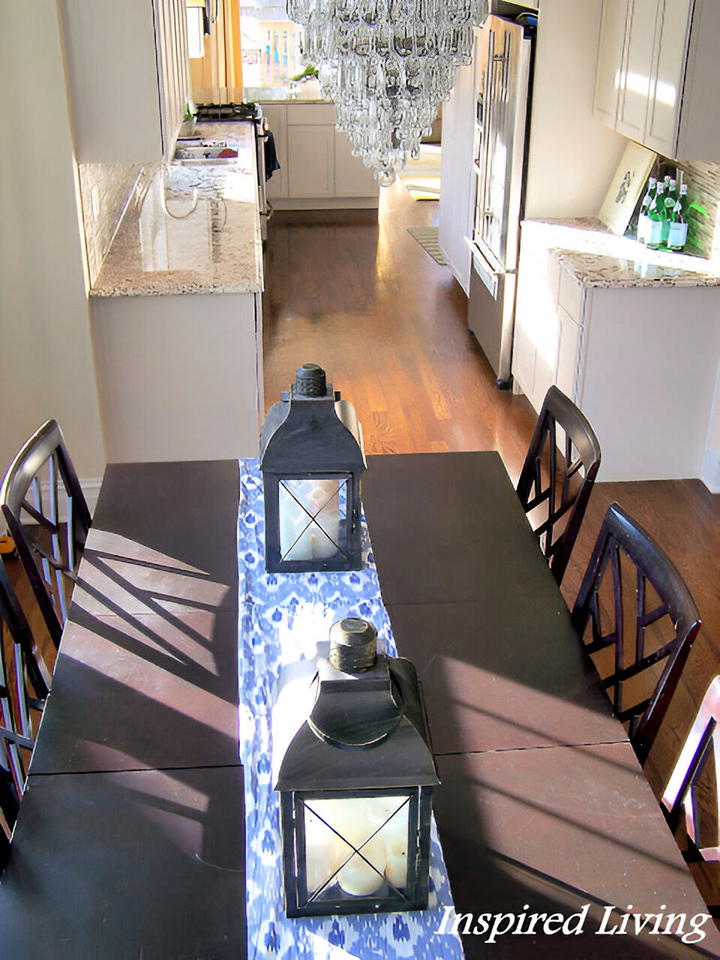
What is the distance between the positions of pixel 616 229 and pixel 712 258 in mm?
523

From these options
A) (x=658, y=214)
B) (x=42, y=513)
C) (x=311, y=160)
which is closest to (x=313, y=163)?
(x=311, y=160)

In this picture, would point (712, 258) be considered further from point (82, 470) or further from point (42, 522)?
point (42, 522)

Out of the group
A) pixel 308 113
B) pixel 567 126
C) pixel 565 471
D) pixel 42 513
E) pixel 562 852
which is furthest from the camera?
pixel 308 113

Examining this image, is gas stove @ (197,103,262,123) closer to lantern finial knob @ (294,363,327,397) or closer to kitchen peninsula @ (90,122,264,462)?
kitchen peninsula @ (90,122,264,462)

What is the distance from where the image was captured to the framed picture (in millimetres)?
4293

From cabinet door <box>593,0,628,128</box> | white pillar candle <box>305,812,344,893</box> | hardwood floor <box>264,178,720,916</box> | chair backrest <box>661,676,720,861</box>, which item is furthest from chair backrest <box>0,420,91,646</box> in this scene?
cabinet door <box>593,0,628,128</box>

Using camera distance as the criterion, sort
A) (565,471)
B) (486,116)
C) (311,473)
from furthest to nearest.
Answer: (486,116), (565,471), (311,473)

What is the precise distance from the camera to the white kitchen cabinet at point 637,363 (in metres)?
3.99

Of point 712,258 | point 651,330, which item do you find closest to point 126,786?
point 651,330

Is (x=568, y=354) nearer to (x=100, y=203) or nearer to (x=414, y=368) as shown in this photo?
(x=414, y=368)

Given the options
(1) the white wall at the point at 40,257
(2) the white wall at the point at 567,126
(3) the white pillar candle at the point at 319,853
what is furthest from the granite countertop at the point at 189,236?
(3) the white pillar candle at the point at 319,853

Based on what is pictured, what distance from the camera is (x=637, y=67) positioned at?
3.89m

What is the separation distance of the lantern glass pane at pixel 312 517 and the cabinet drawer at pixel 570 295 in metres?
2.25

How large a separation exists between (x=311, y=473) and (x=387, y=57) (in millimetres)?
743
